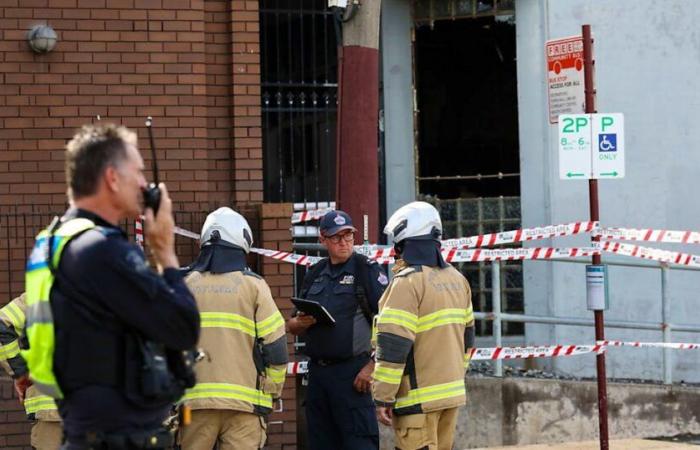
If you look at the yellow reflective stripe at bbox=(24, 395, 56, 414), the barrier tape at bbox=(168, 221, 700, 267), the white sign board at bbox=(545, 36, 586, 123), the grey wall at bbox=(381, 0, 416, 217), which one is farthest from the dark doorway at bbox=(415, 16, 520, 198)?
the yellow reflective stripe at bbox=(24, 395, 56, 414)

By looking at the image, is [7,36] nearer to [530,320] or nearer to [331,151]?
[331,151]

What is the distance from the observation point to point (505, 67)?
463 inches

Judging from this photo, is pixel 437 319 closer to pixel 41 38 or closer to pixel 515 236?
pixel 515 236

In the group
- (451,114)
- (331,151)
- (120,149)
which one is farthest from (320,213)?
(120,149)

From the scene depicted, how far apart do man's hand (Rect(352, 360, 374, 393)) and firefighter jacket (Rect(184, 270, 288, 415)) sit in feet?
2.46

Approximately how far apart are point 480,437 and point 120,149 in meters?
6.30

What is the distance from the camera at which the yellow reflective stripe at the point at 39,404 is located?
7598 mm

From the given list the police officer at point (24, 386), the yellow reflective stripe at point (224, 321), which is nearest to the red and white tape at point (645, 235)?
the yellow reflective stripe at point (224, 321)

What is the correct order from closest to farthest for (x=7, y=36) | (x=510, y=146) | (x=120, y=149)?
1. (x=120, y=149)
2. (x=7, y=36)
3. (x=510, y=146)

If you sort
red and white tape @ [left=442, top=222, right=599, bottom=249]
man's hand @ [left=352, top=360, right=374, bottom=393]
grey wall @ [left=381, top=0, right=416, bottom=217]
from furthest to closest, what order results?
grey wall @ [left=381, top=0, right=416, bottom=217]
red and white tape @ [left=442, top=222, right=599, bottom=249]
man's hand @ [left=352, top=360, right=374, bottom=393]

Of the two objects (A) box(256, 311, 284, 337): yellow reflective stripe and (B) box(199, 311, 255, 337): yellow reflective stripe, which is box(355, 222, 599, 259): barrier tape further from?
(B) box(199, 311, 255, 337): yellow reflective stripe

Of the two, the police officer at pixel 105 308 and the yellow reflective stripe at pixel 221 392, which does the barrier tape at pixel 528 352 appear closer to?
the yellow reflective stripe at pixel 221 392

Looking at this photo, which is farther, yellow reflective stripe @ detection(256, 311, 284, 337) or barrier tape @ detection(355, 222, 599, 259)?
barrier tape @ detection(355, 222, 599, 259)

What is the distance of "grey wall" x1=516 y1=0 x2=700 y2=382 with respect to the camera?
11242mm
